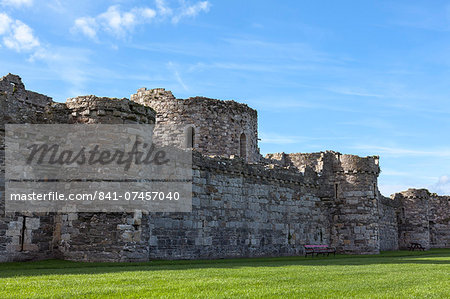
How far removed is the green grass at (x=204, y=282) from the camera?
9859mm

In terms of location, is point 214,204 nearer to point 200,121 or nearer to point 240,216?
point 240,216

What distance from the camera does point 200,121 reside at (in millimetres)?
28062

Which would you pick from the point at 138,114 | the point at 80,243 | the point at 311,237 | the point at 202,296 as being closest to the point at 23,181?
the point at 80,243

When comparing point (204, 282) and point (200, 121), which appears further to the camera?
point (200, 121)

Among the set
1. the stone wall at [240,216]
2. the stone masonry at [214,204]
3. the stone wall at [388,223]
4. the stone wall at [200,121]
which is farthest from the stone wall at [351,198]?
the stone wall at [388,223]

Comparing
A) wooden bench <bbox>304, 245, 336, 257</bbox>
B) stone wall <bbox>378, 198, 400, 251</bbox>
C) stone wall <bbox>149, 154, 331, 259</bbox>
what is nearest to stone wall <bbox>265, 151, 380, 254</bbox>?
stone wall <bbox>149, 154, 331, 259</bbox>

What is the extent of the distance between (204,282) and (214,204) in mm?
10082

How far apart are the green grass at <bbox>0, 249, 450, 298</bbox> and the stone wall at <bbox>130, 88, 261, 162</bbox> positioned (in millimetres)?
13161

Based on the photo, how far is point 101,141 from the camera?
53.7ft

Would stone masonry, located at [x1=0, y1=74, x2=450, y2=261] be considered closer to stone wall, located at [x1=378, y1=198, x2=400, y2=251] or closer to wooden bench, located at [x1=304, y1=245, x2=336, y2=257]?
stone wall, located at [x1=378, y1=198, x2=400, y2=251]

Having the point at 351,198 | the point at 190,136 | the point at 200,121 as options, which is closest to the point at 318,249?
the point at 351,198

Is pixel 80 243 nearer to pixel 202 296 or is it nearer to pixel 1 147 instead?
pixel 1 147

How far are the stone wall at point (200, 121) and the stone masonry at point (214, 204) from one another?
5 cm

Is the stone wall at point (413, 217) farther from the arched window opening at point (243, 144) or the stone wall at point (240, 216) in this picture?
the arched window opening at point (243, 144)
